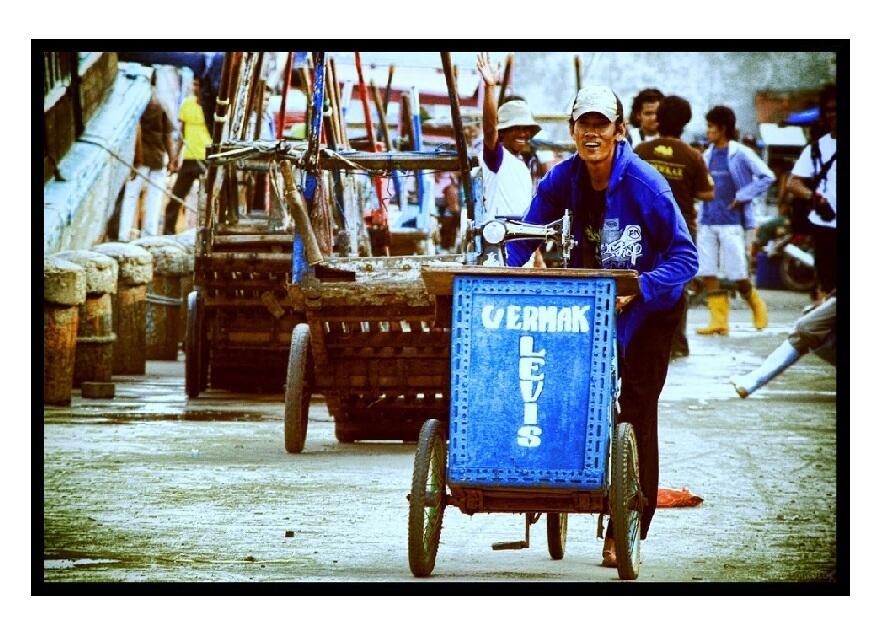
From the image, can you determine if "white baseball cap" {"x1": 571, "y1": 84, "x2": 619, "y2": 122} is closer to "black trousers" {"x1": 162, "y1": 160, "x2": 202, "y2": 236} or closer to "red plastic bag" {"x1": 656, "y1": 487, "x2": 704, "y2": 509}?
"red plastic bag" {"x1": 656, "y1": 487, "x2": 704, "y2": 509}

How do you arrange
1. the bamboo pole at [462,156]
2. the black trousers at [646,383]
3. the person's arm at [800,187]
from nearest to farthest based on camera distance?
the black trousers at [646,383], the bamboo pole at [462,156], the person's arm at [800,187]

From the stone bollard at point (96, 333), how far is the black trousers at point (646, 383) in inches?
191

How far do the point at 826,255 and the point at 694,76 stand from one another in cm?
194

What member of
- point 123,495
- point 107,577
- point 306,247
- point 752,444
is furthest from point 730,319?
point 107,577

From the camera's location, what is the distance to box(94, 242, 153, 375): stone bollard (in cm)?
1106

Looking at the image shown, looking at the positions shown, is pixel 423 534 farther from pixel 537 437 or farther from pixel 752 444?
pixel 752 444

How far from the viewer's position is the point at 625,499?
17.0 feet

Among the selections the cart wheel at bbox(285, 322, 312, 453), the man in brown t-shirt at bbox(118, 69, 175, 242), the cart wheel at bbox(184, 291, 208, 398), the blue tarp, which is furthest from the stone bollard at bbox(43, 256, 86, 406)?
the blue tarp

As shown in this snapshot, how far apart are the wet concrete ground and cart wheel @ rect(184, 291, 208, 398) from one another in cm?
12

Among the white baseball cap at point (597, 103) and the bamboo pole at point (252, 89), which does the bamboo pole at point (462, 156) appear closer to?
the bamboo pole at point (252, 89)

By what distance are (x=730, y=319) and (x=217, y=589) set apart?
32.8 ft

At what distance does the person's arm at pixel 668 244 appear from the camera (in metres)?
5.42

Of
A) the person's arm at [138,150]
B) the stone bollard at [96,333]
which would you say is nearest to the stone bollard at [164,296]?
the person's arm at [138,150]

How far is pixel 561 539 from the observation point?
584cm
